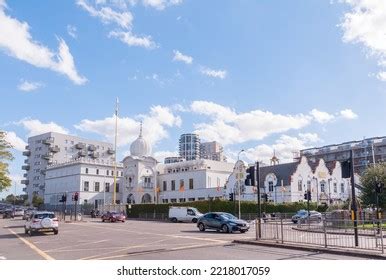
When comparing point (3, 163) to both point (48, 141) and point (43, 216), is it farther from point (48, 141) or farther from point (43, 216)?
point (48, 141)

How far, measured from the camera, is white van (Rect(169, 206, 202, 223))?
54.8m

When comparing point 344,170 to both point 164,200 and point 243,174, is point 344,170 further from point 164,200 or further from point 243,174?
point 164,200

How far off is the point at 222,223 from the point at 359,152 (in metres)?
106

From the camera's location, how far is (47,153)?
135m

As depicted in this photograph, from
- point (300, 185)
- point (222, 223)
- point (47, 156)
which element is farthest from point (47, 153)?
point (222, 223)

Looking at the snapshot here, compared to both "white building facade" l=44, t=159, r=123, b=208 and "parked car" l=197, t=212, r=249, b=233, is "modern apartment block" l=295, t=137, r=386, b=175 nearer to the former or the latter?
"white building facade" l=44, t=159, r=123, b=208

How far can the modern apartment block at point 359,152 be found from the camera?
121 metres

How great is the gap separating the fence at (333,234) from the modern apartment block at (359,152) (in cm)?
9576

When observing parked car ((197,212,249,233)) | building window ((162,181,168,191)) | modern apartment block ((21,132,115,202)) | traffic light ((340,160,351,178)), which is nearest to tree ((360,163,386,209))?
parked car ((197,212,249,233))

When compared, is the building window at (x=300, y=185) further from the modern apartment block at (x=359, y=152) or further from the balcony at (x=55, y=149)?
the balcony at (x=55, y=149)
